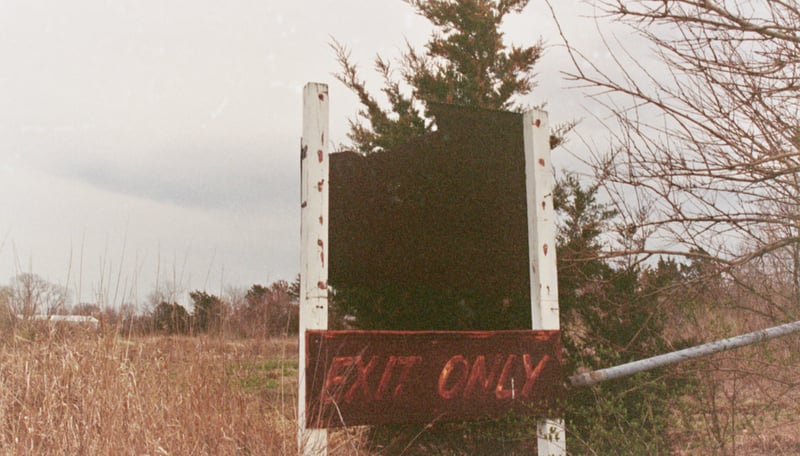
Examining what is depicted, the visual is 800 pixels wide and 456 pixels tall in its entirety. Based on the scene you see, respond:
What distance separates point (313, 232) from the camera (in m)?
3.56

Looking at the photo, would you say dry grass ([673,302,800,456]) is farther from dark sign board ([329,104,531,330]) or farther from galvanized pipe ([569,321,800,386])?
dark sign board ([329,104,531,330])

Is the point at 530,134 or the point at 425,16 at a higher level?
the point at 425,16

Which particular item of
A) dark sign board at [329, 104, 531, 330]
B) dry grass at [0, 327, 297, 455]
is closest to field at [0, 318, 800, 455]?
dry grass at [0, 327, 297, 455]

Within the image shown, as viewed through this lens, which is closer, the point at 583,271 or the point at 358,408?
the point at 358,408

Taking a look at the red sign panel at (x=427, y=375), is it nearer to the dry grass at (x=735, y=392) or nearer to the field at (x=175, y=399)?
the field at (x=175, y=399)

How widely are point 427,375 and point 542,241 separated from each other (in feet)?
4.19

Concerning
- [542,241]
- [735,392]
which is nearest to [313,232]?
[542,241]

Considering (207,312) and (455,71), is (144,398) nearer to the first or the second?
(207,312)

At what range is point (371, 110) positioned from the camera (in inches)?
272

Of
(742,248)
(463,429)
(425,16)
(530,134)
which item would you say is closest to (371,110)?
(425,16)

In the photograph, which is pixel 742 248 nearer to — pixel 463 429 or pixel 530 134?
pixel 530 134

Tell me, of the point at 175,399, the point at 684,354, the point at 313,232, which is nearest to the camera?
the point at 313,232

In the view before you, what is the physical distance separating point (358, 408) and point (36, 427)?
8.75 feet

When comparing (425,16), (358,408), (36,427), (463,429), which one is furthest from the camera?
(425,16)
